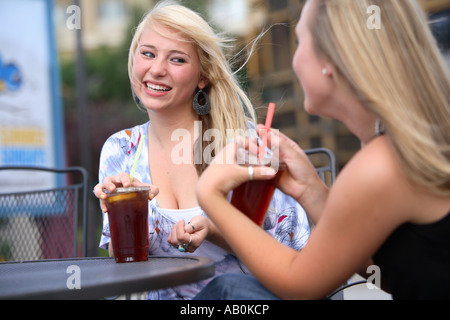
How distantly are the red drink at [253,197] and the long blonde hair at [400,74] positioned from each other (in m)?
0.30

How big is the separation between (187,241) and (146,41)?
77cm

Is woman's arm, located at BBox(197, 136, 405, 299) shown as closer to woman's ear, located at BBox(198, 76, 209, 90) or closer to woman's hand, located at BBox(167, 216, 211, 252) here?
woman's hand, located at BBox(167, 216, 211, 252)

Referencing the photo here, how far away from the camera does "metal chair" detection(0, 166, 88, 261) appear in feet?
7.21

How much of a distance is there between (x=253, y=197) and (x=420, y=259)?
39cm

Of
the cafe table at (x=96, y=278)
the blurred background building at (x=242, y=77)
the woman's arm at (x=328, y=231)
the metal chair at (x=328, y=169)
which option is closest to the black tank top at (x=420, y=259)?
the woman's arm at (x=328, y=231)

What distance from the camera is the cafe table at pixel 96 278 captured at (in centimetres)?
107

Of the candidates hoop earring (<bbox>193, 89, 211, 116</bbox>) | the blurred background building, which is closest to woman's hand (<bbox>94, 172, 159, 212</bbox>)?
hoop earring (<bbox>193, 89, 211, 116</bbox>)

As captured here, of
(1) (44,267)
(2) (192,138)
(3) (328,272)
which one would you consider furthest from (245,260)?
(2) (192,138)

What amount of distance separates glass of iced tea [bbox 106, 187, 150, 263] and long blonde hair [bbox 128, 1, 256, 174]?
63cm

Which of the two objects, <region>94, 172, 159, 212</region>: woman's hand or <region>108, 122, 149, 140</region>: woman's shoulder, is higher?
<region>108, 122, 149, 140</region>: woman's shoulder

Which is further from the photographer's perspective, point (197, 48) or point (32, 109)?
point (32, 109)

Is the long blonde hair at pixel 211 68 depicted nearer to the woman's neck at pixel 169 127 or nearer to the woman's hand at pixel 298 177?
the woman's neck at pixel 169 127

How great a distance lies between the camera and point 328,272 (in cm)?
120
